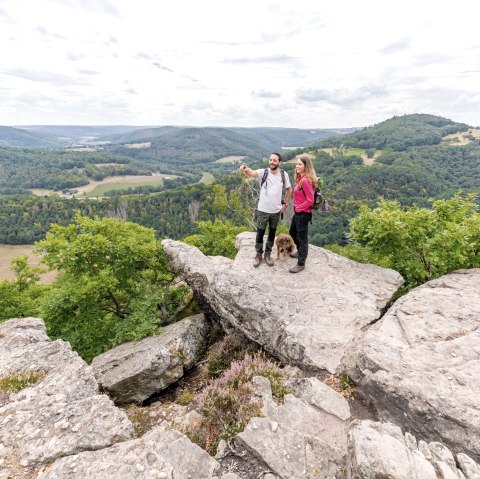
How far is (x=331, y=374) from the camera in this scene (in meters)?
6.89

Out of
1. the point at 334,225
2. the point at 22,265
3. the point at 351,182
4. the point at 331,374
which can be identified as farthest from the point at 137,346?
the point at 351,182

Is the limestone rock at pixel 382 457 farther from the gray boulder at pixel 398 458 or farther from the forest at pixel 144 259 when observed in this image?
the forest at pixel 144 259

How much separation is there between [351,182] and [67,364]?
527 feet

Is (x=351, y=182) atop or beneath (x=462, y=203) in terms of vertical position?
beneath

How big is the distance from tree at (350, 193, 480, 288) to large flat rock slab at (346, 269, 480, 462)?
161 centimetres

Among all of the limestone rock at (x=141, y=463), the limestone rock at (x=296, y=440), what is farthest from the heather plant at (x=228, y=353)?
the limestone rock at (x=141, y=463)

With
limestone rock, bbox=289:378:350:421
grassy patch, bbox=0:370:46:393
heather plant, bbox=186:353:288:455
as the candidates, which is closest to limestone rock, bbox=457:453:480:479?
limestone rock, bbox=289:378:350:421

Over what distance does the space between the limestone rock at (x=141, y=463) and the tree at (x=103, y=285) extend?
19.8ft

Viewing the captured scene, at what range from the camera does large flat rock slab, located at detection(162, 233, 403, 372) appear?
7657 mm

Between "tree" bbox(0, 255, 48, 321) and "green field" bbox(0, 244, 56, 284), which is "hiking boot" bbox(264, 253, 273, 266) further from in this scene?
"green field" bbox(0, 244, 56, 284)

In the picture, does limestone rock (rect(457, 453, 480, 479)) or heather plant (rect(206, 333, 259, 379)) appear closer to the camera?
limestone rock (rect(457, 453, 480, 479))

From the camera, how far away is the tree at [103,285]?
12.1 m

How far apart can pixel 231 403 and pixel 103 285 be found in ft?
27.0

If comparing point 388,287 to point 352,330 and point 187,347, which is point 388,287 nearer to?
point 352,330
